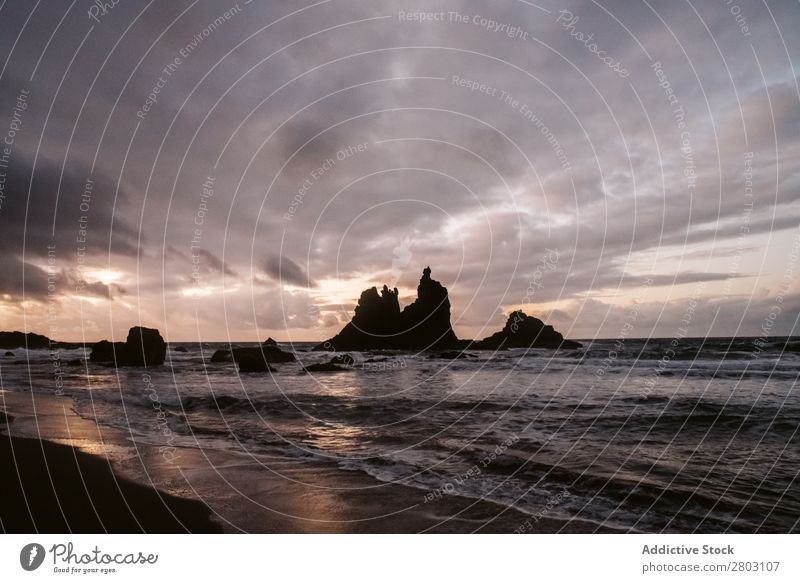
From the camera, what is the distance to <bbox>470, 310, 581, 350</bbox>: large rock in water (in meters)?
80.4

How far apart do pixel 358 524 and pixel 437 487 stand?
2611mm

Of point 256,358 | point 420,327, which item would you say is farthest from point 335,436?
point 420,327

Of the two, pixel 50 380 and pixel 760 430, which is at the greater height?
pixel 50 380

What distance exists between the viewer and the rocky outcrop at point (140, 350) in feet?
156

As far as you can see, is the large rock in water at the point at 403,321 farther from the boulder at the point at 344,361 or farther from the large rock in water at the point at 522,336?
the boulder at the point at 344,361

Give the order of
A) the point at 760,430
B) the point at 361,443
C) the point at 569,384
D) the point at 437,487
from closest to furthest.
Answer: the point at 437,487, the point at 361,443, the point at 760,430, the point at 569,384

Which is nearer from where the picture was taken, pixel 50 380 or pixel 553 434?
pixel 553 434

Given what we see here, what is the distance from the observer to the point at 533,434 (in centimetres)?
1552

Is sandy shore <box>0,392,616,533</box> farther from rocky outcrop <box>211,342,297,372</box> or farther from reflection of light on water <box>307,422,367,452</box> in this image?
rocky outcrop <box>211,342,297,372</box>

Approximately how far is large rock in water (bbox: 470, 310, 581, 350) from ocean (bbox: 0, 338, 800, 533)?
46.6 meters

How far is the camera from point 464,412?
20.2 metres

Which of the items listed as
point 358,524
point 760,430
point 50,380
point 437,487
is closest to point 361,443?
point 437,487
